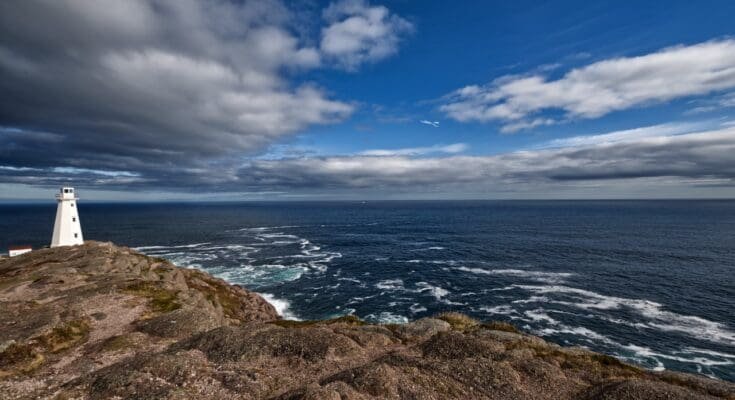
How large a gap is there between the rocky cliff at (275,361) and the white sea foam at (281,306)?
23.5m

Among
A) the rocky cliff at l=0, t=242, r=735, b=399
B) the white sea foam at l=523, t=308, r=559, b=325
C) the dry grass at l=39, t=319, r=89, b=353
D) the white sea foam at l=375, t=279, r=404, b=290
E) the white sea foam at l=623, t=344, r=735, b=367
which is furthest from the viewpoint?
the white sea foam at l=375, t=279, r=404, b=290

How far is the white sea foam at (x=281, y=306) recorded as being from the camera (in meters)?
61.1

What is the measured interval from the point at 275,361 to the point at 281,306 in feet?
131

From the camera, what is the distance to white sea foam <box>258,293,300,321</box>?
200 feet

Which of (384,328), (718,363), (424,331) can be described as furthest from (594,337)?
(384,328)

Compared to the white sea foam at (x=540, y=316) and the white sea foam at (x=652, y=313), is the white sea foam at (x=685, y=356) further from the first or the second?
the white sea foam at (x=540, y=316)

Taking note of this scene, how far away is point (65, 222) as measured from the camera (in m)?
80.9

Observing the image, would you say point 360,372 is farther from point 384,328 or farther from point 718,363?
point 718,363

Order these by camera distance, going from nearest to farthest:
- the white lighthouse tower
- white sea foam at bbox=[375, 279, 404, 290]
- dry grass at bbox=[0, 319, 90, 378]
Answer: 1. dry grass at bbox=[0, 319, 90, 378]
2. white sea foam at bbox=[375, 279, 404, 290]
3. the white lighthouse tower

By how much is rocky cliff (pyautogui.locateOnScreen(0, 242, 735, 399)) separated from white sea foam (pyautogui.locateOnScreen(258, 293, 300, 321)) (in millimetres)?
23454

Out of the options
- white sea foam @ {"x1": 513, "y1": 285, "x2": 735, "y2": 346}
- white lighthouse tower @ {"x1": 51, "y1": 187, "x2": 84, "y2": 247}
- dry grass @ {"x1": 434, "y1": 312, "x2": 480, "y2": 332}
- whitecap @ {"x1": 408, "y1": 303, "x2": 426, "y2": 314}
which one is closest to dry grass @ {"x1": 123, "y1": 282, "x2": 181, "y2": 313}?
dry grass @ {"x1": 434, "y1": 312, "x2": 480, "y2": 332}

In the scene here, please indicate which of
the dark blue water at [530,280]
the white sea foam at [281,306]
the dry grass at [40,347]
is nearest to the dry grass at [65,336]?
the dry grass at [40,347]

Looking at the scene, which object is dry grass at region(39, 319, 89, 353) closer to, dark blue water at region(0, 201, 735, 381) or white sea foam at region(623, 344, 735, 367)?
dark blue water at region(0, 201, 735, 381)

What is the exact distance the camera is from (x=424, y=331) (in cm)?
3506
